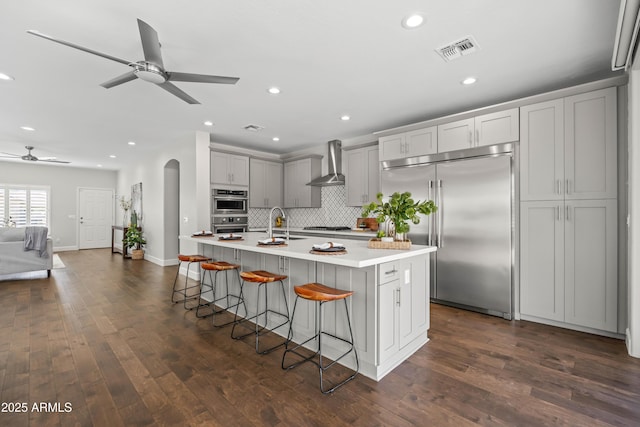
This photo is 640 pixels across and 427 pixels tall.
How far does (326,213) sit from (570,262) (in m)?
3.99

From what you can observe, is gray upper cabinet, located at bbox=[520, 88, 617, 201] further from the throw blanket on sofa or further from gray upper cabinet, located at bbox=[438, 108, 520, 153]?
the throw blanket on sofa

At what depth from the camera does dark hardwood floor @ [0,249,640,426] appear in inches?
69.1

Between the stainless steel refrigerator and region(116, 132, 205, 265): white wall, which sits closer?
the stainless steel refrigerator

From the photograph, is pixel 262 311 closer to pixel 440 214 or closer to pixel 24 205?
pixel 440 214

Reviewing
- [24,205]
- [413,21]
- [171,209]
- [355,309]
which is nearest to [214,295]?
[355,309]

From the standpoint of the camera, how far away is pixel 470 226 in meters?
3.62

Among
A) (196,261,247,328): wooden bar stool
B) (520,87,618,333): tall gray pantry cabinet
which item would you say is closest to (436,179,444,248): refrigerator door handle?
(520,87,618,333): tall gray pantry cabinet

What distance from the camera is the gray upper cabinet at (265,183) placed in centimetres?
610

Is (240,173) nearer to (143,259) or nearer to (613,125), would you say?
(143,259)

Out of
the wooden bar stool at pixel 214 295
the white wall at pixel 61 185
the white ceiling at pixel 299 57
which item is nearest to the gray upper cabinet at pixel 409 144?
the white ceiling at pixel 299 57

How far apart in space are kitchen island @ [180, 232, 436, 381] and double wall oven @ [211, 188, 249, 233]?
273 centimetres

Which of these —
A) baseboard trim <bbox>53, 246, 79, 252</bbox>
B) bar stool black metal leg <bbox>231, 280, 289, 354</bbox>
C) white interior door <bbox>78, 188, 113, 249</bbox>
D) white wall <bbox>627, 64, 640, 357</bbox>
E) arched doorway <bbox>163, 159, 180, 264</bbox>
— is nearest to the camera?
white wall <bbox>627, 64, 640, 357</bbox>

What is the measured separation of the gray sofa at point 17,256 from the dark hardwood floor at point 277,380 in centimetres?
262

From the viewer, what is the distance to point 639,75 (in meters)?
2.35
